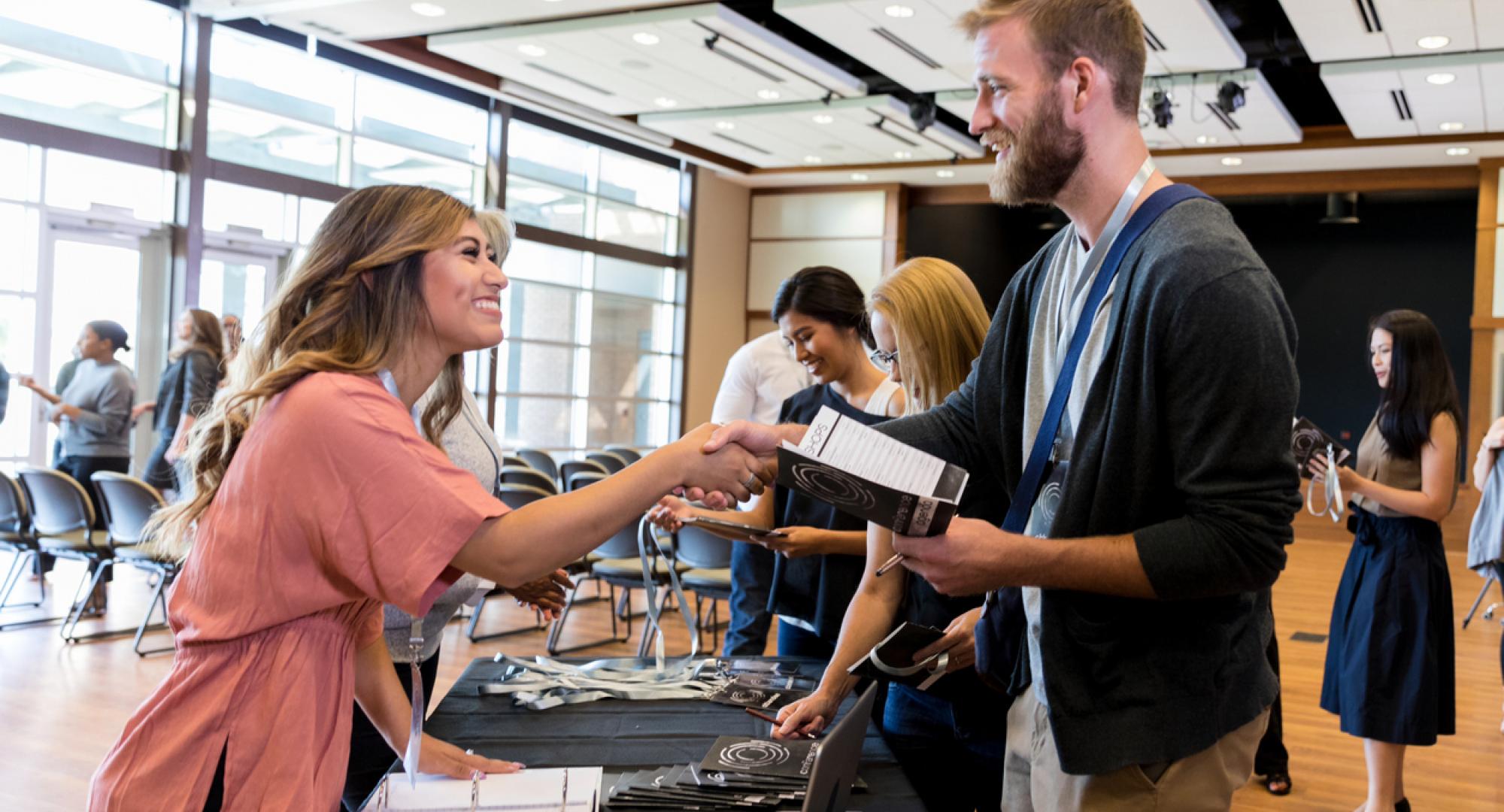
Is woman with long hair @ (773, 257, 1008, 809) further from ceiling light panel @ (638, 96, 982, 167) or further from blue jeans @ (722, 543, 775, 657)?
ceiling light panel @ (638, 96, 982, 167)

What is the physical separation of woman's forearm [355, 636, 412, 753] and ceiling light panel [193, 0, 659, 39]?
22.1 feet

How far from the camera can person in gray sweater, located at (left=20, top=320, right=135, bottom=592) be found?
6.87 metres

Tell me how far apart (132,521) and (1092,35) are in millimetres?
5820

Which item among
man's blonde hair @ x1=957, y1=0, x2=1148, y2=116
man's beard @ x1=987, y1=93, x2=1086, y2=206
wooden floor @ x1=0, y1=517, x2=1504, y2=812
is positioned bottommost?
wooden floor @ x1=0, y1=517, x2=1504, y2=812

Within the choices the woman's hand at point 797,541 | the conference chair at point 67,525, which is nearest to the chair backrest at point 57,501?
the conference chair at point 67,525

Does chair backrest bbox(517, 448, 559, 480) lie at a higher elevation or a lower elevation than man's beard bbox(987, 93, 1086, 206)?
lower

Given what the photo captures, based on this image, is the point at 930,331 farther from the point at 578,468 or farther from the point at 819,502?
the point at 578,468

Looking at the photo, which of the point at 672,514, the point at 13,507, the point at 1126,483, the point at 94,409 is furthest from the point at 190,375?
the point at 1126,483

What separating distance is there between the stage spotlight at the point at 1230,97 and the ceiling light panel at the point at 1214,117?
→ 79 mm

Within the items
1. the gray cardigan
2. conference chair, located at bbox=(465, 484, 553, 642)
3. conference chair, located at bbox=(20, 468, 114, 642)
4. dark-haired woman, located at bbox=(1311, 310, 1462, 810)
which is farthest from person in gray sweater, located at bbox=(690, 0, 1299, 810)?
conference chair, located at bbox=(20, 468, 114, 642)

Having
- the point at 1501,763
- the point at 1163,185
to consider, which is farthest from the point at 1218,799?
the point at 1501,763

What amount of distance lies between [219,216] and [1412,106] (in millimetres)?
9423

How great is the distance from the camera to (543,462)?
29.4 feet

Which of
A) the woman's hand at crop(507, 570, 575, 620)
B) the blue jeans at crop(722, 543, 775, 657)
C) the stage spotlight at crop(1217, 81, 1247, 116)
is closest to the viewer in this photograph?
the woman's hand at crop(507, 570, 575, 620)
